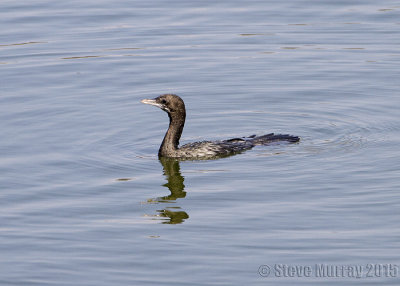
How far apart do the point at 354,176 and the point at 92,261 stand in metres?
4.60

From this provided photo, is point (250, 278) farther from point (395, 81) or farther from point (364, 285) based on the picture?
point (395, 81)

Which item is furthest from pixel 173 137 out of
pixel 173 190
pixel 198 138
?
pixel 173 190

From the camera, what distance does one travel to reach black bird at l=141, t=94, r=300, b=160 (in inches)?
579

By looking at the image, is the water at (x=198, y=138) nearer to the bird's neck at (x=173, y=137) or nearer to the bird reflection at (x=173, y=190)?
the bird reflection at (x=173, y=190)

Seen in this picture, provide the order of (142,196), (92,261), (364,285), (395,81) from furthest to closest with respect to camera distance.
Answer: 1. (395,81)
2. (142,196)
3. (92,261)
4. (364,285)

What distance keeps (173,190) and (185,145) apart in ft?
6.90

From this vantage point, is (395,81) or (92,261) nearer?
(92,261)

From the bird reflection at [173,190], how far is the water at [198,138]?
1.6 inches

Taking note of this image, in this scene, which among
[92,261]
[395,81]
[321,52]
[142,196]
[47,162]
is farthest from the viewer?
[321,52]

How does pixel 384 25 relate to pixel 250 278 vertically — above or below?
above

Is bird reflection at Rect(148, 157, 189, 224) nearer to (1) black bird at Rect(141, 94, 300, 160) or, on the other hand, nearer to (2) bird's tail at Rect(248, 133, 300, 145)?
(1) black bird at Rect(141, 94, 300, 160)

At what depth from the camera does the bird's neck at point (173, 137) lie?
1484 cm

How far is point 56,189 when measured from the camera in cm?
1293

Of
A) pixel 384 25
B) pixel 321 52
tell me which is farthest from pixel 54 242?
pixel 384 25
